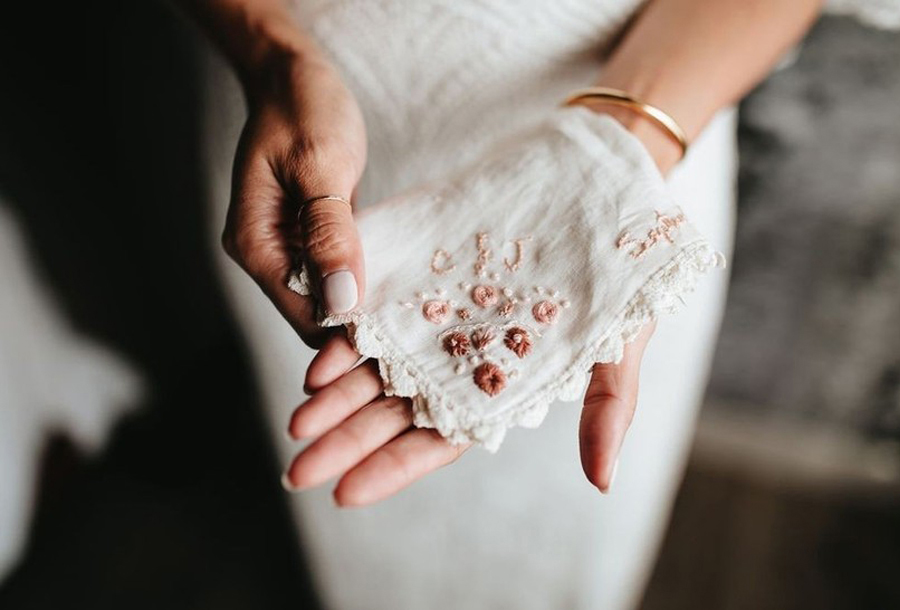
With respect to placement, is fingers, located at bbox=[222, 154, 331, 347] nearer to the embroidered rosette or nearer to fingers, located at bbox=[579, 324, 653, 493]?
the embroidered rosette

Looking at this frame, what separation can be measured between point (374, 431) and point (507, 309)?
127mm

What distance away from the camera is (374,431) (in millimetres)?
502


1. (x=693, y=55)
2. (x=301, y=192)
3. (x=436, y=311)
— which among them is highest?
(x=693, y=55)

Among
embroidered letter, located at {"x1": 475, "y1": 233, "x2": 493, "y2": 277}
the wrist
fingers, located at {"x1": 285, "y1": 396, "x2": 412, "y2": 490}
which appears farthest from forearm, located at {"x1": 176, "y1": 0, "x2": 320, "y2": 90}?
fingers, located at {"x1": 285, "y1": 396, "x2": 412, "y2": 490}

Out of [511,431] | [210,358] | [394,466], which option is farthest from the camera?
[210,358]

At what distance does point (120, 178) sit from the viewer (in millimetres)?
1187

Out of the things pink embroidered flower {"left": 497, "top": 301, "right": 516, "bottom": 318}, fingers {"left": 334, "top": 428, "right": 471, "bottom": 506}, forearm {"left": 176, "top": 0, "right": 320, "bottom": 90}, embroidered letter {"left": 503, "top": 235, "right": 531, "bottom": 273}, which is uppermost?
forearm {"left": 176, "top": 0, "right": 320, "bottom": 90}

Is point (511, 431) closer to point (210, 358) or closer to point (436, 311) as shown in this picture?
point (436, 311)

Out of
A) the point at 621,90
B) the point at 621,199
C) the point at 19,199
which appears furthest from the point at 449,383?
the point at 19,199

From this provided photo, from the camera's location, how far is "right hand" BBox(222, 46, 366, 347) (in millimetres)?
526

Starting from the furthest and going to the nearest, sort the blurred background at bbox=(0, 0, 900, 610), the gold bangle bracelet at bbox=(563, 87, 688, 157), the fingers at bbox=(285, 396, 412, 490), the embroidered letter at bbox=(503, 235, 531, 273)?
the blurred background at bbox=(0, 0, 900, 610), the gold bangle bracelet at bbox=(563, 87, 688, 157), the embroidered letter at bbox=(503, 235, 531, 273), the fingers at bbox=(285, 396, 412, 490)

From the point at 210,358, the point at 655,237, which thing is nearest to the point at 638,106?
the point at 655,237

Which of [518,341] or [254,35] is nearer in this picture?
[518,341]

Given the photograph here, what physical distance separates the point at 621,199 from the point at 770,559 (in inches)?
35.5
